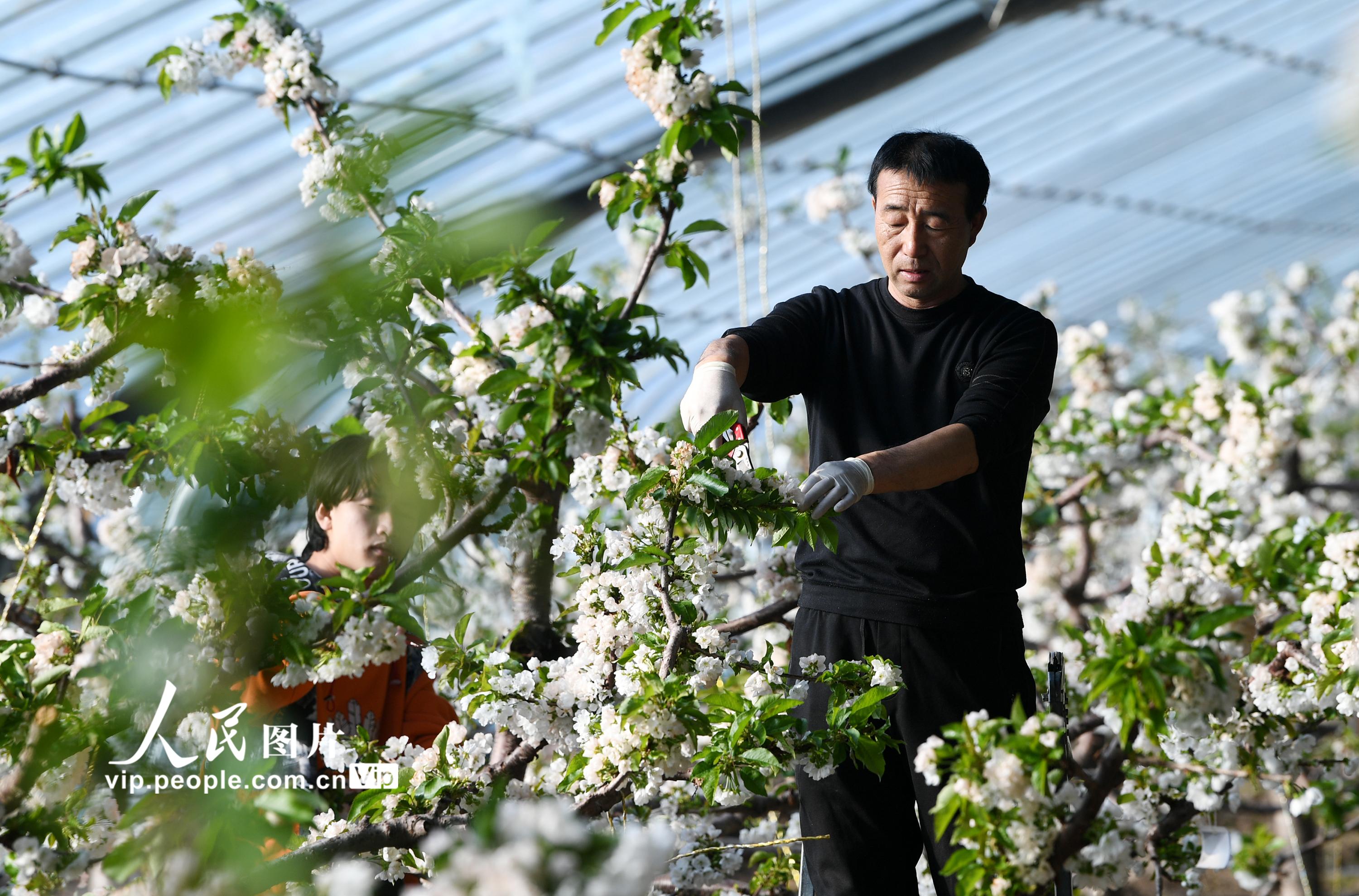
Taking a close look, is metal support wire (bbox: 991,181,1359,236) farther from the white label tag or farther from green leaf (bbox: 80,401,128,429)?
green leaf (bbox: 80,401,128,429)

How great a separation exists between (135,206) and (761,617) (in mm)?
1325

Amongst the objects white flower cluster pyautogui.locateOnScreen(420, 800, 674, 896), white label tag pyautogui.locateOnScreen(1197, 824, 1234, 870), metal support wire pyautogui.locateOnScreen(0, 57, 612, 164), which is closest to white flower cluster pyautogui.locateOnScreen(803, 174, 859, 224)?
metal support wire pyautogui.locateOnScreen(0, 57, 612, 164)

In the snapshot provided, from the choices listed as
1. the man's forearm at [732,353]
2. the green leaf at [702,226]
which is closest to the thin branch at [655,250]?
the green leaf at [702,226]

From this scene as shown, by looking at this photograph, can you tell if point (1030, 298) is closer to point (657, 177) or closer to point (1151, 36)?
point (1151, 36)

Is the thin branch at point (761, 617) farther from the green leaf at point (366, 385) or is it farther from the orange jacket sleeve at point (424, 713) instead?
the green leaf at point (366, 385)

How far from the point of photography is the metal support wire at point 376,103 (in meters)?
Answer: 0.28

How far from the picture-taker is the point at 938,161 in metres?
1.58

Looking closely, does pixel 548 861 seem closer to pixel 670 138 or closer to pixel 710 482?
pixel 710 482

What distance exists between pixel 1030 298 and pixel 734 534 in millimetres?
2779

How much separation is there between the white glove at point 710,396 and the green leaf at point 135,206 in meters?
0.94

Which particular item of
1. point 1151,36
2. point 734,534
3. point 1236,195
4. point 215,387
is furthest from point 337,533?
point 1236,195

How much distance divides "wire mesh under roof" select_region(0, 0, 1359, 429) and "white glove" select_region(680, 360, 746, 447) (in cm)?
29

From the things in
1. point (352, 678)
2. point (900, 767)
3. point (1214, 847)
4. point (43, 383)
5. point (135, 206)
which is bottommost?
point (1214, 847)

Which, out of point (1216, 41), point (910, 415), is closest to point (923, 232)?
point (910, 415)
